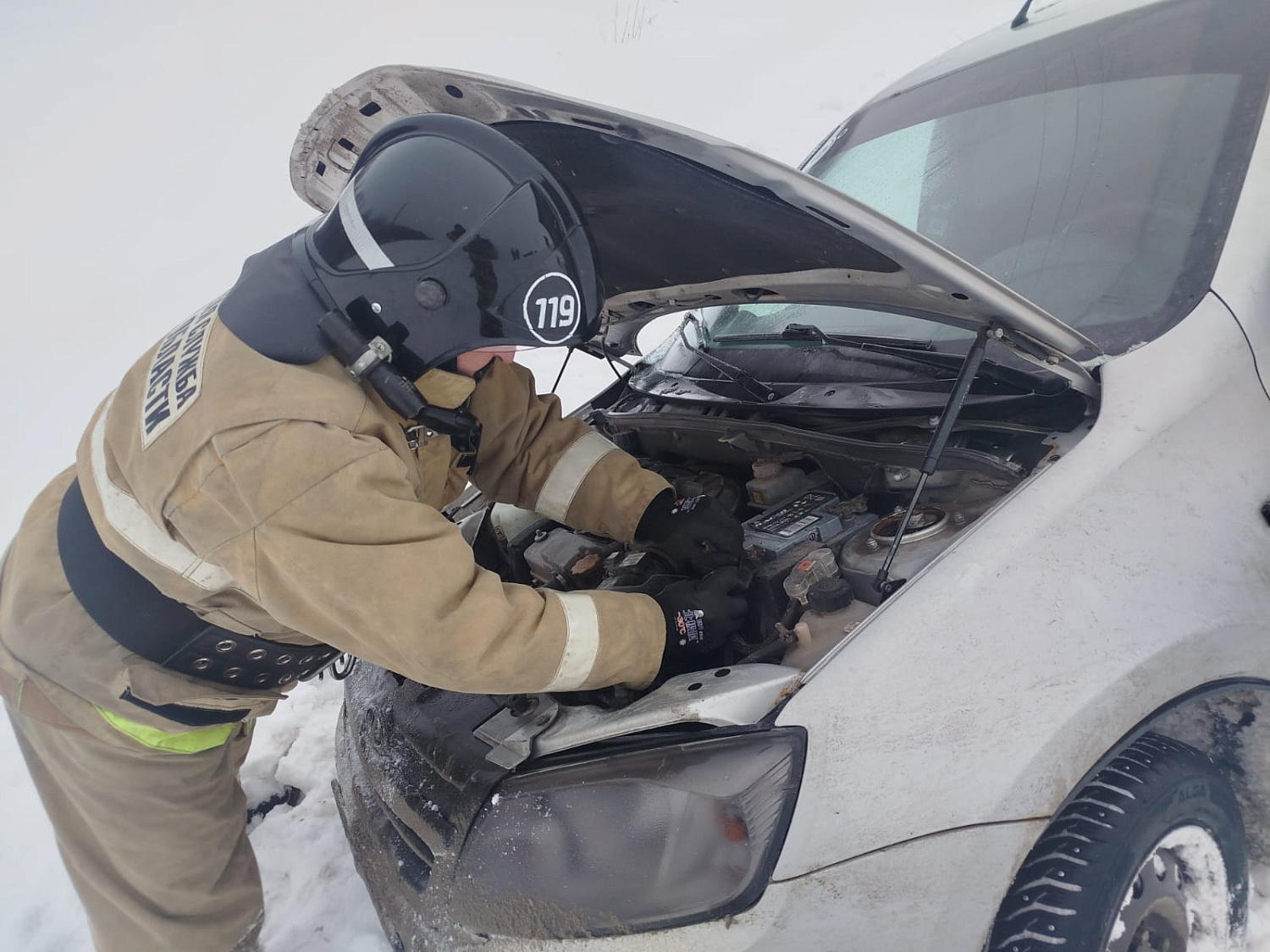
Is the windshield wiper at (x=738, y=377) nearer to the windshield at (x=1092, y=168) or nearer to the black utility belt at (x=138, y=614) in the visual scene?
the windshield at (x=1092, y=168)

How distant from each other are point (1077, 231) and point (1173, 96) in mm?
379

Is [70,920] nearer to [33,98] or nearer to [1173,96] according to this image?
[1173,96]

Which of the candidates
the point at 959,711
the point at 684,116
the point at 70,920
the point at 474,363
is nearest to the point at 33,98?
the point at 684,116

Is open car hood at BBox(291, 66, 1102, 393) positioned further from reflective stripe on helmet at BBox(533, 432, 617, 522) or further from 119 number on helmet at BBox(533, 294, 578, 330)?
reflective stripe on helmet at BBox(533, 432, 617, 522)

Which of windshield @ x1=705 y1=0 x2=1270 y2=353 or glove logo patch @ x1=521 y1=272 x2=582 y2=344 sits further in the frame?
windshield @ x1=705 y1=0 x2=1270 y2=353

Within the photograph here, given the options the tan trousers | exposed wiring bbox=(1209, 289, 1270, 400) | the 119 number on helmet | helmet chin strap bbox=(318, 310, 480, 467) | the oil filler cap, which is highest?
exposed wiring bbox=(1209, 289, 1270, 400)

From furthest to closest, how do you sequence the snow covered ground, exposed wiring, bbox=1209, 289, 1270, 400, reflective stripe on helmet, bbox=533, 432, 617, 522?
the snow covered ground
reflective stripe on helmet, bbox=533, 432, 617, 522
exposed wiring, bbox=1209, 289, 1270, 400

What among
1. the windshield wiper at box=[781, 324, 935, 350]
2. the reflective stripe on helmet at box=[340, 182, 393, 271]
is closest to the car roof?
the windshield wiper at box=[781, 324, 935, 350]

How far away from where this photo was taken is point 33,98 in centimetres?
1061

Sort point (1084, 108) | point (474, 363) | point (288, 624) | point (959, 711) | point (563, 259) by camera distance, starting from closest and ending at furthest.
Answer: point (959, 711) < point (288, 624) < point (563, 259) < point (474, 363) < point (1084, 108)

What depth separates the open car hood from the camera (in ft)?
4.25

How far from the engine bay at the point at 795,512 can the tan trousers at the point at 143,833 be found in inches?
34.0

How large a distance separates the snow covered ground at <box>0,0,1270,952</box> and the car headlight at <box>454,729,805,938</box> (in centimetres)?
369

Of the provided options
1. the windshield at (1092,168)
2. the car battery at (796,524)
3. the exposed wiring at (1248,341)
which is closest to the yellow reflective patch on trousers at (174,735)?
the car battery at (796,524)
